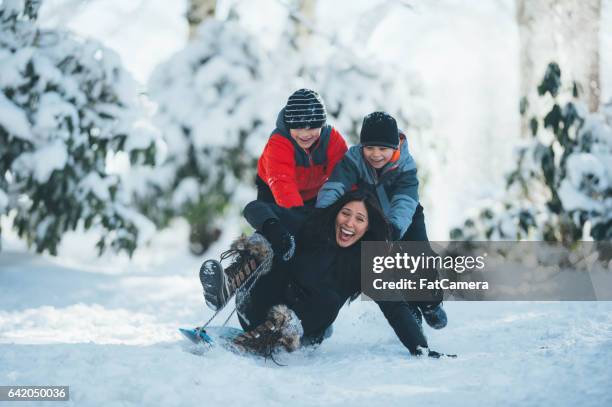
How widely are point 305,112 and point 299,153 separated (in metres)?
0.29

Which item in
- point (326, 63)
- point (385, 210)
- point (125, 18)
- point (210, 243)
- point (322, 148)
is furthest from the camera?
point (125, 18)

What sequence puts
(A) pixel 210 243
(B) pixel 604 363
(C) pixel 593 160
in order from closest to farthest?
(B) pixel 604 363
(C) pixel 593 160
(A) pixel 210 243

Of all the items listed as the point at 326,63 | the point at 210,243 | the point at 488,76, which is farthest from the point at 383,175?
the point at 488,76

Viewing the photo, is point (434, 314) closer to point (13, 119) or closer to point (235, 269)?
point (235, 269)

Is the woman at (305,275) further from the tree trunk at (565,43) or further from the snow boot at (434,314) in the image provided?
the tree trunk at (565,43)

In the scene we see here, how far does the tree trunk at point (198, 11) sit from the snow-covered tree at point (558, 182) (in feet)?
14.4

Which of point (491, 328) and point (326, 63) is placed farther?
point (326, 63)

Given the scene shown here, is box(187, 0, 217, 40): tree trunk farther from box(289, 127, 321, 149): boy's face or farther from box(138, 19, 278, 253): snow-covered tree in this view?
box(289, 127, 321, 149): boy's face

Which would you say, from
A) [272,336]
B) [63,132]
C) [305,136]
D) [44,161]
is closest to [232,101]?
[63,132]

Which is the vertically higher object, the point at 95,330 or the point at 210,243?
the point at 210,243

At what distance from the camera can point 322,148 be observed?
11.6ft

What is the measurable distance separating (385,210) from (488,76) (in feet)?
91.4

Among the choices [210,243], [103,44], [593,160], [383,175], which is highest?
[103,44]

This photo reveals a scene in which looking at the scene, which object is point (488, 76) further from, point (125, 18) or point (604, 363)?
point (604, 363)
